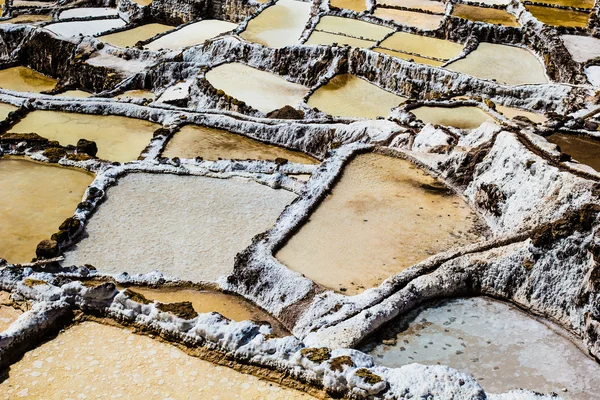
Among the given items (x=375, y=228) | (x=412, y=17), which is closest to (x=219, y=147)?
(x=375, y=228)

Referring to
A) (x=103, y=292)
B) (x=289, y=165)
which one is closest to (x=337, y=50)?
(x=289, y=165)

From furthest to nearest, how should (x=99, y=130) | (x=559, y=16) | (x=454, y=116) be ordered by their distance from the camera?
(x=559, y=16)
(x=99, y=130)
(x=454, y=116)

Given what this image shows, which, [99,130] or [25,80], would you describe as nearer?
[99,130]

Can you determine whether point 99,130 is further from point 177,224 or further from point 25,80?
point 25,80

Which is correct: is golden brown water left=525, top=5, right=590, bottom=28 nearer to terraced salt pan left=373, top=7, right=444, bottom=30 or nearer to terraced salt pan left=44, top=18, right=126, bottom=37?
terraced salt pan left=373, top=7, right=444, bottom=30

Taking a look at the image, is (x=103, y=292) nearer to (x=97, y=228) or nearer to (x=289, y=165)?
(x=97, y=228)
